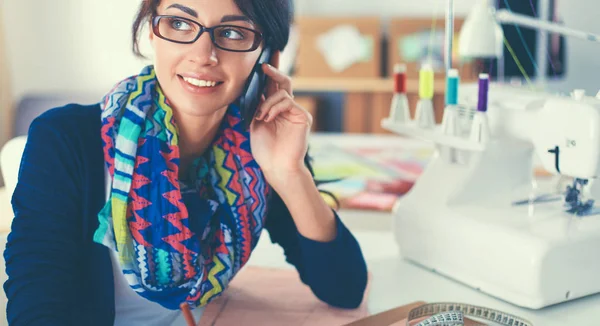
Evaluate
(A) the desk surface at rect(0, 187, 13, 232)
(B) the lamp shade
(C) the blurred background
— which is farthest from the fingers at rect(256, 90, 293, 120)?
(C) the blurred background

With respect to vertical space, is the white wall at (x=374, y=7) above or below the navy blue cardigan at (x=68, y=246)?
above

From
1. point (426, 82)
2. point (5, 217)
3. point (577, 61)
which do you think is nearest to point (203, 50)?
point (426, 82)

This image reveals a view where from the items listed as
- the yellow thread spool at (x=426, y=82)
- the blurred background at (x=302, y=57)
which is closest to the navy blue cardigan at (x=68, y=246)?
the yellow thread spool at (x=426, y=82)

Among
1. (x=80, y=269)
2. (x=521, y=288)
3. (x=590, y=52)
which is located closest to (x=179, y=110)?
(x=80, y=269)

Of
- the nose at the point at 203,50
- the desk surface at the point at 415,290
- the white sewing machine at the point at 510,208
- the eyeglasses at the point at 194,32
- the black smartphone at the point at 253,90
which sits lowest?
the desk surface at the point at 415,290

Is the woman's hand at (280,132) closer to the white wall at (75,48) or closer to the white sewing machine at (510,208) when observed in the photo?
the white sewing machine at (510,208)

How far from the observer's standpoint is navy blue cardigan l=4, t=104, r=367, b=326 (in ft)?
3.12

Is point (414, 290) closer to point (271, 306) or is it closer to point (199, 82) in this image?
point (271, 306)

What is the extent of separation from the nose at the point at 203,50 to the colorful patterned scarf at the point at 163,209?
123 millimetres

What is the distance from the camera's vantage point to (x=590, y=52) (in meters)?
3.64

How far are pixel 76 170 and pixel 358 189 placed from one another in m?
0.99

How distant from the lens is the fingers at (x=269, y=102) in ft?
3.88

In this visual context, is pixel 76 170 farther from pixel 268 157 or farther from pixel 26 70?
pixel 26 70

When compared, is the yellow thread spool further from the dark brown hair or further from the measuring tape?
the measuring tape
